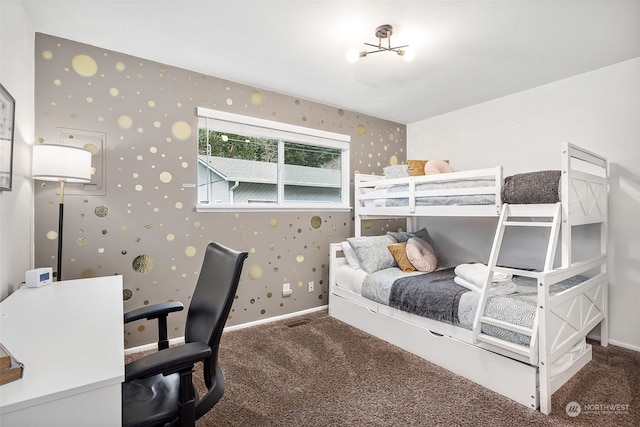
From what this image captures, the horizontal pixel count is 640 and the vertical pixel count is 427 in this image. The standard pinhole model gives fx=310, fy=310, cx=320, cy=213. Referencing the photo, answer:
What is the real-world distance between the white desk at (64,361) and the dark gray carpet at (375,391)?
0.89 m

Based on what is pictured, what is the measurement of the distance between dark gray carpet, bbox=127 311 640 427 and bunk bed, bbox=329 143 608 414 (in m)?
0.10

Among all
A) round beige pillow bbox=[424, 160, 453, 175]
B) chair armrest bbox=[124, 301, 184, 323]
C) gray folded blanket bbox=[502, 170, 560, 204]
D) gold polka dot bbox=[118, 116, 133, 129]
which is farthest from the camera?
round beige pillow bbox=[424, 160, 453, 175]

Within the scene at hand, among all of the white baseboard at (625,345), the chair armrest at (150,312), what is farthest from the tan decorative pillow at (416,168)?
the chair armrest at (150,312)

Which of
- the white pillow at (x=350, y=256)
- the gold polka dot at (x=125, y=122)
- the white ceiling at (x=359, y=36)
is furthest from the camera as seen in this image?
the white pillow at (x=350, y=256)

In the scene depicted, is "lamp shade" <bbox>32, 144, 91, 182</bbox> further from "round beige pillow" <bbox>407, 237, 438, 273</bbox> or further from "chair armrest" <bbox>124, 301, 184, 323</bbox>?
"round beige pillow" <bbox>407, 237, 438, 273</bbox>

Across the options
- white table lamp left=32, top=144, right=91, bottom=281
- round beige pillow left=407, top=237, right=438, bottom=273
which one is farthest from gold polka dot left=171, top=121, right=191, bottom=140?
round beige pillow left=407, top=237, right=438, bottom=273

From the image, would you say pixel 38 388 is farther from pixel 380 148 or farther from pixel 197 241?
pixel 380 148

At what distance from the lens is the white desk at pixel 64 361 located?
2.39ft

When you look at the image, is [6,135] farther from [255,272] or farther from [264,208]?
[255,272]

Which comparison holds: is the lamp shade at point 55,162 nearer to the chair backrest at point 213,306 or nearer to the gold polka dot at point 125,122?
the gold polka dot at point 125,122

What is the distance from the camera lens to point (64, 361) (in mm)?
891

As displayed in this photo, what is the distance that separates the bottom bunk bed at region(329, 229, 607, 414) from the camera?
1.74 meters

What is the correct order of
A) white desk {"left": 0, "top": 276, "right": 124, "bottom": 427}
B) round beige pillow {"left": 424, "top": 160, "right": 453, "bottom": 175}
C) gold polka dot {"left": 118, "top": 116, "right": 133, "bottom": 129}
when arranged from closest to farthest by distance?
white desk {"left": 0, "top": 276, "right": 124, "bottom": 427}
gold polka dot {"left": 118, "top": 116, "right": 133, "bottom": 129}
round beige pillow {"left": 424, "top": 160, "right": 453, "bottom": 175}

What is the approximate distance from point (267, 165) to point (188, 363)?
2.44 m
